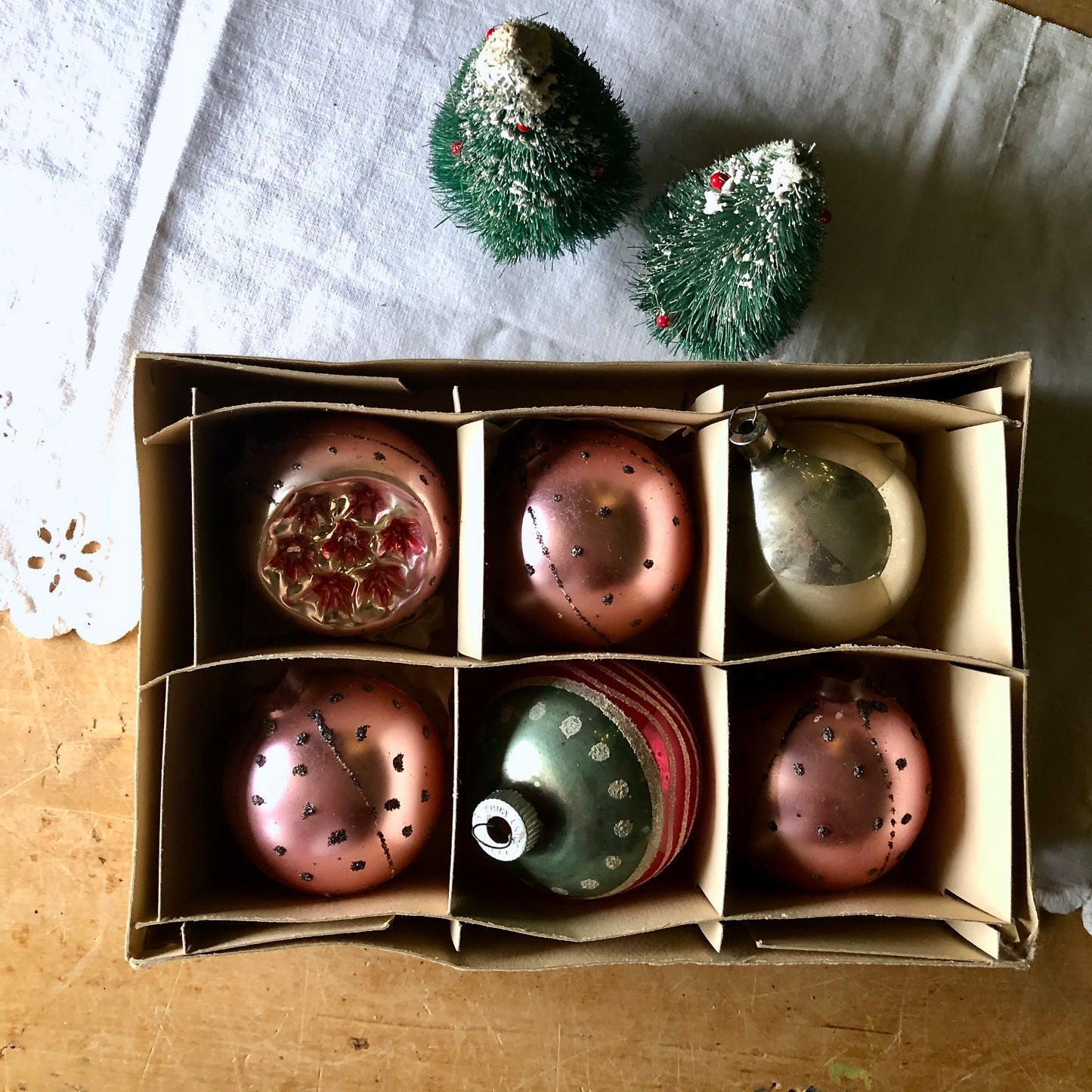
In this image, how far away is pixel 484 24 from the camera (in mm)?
1018

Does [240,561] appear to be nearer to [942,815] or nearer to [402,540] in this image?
[402,540]

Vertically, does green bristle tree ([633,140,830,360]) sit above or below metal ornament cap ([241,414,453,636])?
above

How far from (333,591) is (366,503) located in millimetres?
88

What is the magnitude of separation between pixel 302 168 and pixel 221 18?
0.19m

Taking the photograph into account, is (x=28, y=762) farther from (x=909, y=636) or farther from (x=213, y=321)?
(x=909, y=636)

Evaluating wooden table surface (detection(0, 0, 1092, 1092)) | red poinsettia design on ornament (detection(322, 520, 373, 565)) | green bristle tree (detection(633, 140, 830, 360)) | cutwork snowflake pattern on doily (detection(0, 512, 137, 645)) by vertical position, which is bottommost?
wooden table surface (detection(0, 0, 1092, 1092))

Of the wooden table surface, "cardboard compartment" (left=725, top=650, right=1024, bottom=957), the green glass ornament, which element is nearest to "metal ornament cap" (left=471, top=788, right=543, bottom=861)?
the green glass ornament

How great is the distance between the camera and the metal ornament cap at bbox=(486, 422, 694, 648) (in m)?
0.79

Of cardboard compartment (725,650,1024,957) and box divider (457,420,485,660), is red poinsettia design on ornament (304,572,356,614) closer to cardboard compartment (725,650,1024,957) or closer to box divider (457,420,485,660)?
box divider (457,420,485,660)

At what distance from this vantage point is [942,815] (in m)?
0.91

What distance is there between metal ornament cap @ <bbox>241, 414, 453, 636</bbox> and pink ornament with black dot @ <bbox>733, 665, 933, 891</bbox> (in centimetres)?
37

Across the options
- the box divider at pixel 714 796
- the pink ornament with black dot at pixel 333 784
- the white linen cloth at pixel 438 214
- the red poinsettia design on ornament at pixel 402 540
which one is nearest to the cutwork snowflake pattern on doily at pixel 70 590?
the white linen cloth at pixel 438 214

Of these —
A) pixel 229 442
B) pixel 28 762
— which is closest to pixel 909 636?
pixel 229 442

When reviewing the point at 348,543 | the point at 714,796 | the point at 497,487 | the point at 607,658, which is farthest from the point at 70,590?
the point at 714,796
